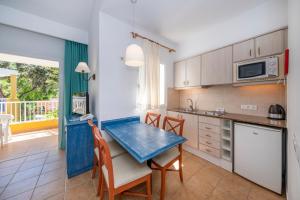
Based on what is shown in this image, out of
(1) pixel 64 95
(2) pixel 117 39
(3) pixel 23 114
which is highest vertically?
(2) pixel 117 39

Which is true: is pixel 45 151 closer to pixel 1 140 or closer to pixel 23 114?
pixel 1 140

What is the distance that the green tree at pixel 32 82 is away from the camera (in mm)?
6125

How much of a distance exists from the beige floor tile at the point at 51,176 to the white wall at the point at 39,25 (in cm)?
286

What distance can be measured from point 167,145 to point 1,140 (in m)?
4.09

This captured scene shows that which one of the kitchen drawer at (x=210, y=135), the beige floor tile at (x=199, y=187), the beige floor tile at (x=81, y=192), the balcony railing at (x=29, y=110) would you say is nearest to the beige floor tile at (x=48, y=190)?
the beige floor tile at (x=81, y=192)

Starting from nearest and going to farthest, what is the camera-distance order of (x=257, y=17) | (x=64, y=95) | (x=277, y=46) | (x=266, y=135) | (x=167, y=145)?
(x=167, y=145), (x=266, y=135), (x=277, y=46), (x=257, y=17), (x=64, y=95)

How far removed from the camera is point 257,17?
6.60 feet

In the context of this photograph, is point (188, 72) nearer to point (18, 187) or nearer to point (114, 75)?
point (114, 75)

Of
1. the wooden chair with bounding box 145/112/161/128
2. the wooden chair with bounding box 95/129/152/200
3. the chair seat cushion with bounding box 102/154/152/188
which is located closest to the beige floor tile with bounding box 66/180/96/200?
the wooden chair with bounding box 95/129/152/200

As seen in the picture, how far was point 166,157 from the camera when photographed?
156 centimetres

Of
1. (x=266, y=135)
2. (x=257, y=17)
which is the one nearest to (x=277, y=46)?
(x=257, y=17)

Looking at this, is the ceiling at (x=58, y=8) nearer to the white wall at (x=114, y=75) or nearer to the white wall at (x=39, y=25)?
the white wall at (x=39, y=25)

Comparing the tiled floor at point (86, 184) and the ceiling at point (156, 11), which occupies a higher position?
the ceiling at point (156, 11)

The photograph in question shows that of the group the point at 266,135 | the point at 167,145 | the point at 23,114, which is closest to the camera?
the point at 167,145
